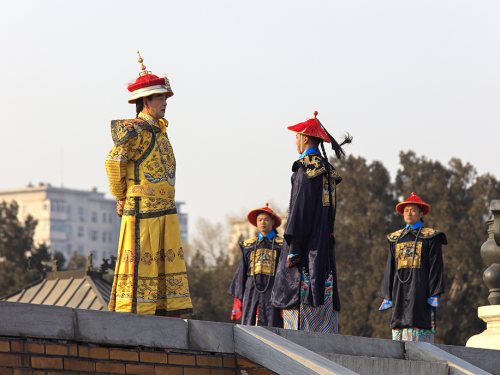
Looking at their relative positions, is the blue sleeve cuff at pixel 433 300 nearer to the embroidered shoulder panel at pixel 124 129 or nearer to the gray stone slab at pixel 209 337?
the embroidered shoulder panel at pixel 124 129

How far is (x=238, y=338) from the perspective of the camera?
17.4 feet

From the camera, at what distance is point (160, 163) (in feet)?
23.0

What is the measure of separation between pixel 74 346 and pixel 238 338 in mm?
1103

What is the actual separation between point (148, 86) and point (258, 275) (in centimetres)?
413

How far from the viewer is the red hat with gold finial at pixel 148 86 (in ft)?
23.3

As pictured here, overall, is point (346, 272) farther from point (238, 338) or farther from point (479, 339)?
point (238, 338)

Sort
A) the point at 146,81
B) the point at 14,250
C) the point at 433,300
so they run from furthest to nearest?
1. the point at 14,250
2. the point at 433,300
3. the point at 146,81

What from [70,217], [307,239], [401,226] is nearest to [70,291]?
[307,239]

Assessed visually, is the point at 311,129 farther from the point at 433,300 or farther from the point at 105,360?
the point at 433,300

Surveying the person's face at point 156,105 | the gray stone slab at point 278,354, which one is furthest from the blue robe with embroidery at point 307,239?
the gray stone slab at point 278,354

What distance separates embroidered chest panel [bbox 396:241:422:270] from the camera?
9.36m

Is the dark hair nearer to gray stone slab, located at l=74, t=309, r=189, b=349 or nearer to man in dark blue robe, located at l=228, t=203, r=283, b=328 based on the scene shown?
gray stone slab, located at l=74, t=309, r=189, b=349

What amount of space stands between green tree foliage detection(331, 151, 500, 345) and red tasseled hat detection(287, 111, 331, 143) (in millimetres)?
20234

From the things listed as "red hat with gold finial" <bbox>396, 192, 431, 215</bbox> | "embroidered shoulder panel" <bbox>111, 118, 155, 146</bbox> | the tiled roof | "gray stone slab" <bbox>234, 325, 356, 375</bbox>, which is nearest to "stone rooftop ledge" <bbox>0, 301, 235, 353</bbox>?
"gray stone slab" <bbox>234, 325, 356, 375</bbox>
